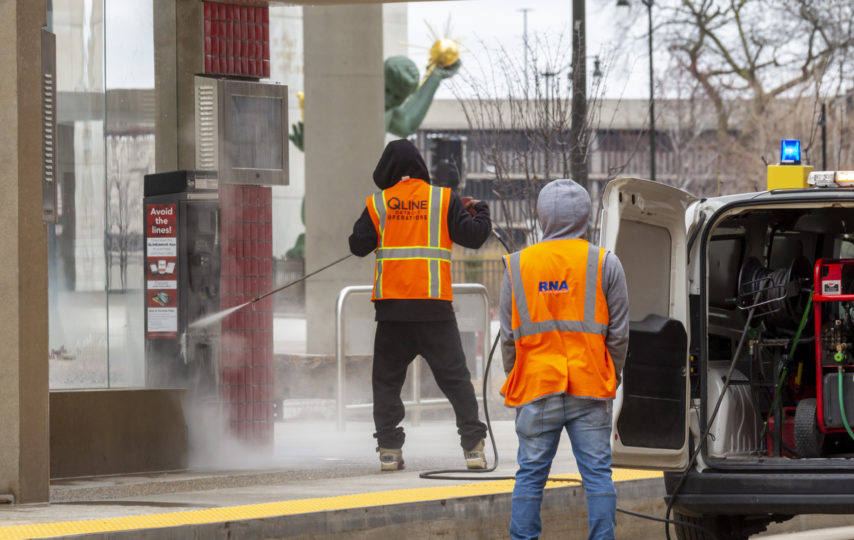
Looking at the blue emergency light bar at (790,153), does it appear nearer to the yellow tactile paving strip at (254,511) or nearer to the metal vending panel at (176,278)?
the yellow tactile paving strip at (254,511)

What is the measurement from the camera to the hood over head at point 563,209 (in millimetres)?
6348

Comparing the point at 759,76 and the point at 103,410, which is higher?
the point at 759,76

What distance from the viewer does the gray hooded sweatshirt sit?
6.27 m

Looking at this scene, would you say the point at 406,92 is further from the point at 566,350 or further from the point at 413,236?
the point at 566,350

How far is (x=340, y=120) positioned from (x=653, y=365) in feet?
45.0

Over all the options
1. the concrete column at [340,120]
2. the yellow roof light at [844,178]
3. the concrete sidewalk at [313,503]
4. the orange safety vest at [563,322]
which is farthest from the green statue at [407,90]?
the orange safety vest at [563,322]

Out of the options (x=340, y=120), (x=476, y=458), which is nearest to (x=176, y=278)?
(x=476, y=458)

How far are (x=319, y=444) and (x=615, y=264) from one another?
16.5ft

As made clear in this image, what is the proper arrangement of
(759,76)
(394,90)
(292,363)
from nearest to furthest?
A: (292,363) → (394,90) → (759,76)

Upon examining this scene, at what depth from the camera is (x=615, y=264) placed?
6273mm

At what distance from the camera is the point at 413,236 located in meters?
8.47

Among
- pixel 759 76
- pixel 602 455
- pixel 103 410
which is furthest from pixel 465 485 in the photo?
pixel 759 76

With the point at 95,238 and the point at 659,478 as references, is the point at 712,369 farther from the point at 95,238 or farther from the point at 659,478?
the point at 95,238

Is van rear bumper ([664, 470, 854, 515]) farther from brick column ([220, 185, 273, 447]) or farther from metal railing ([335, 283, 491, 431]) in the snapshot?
metal railing ([335, 283, 491, 431])
